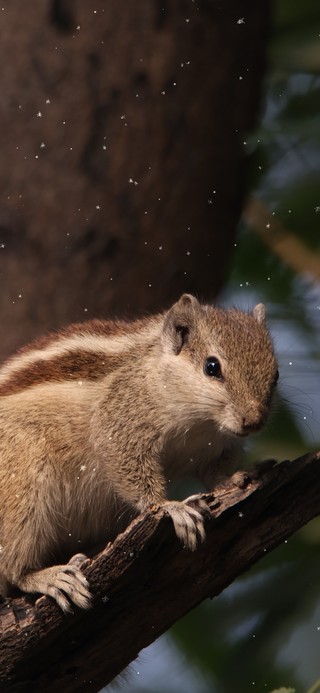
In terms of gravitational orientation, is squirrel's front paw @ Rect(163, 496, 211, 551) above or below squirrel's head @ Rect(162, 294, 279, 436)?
below

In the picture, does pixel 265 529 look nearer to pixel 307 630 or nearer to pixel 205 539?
pixel 205 539

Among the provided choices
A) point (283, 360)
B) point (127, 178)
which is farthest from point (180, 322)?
point (127, 178)

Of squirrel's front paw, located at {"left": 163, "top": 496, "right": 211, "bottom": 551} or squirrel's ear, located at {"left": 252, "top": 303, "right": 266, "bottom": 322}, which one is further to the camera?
squirrel's ear, located at {"left": 252, "top": 303, "right": 266, "bottom": 322}

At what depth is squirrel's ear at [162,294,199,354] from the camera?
213 cm

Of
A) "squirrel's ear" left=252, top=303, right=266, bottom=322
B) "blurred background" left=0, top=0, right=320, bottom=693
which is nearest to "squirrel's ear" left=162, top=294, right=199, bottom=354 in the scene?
"squirrel's ear" left=252, top=303, right=266, bottom=322

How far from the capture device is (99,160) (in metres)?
2.87

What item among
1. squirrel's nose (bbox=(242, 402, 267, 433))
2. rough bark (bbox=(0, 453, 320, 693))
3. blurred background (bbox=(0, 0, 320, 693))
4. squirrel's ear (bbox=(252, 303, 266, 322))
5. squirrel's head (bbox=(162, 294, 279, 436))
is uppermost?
blurred background (bbox=(0, 0, 320, 693))

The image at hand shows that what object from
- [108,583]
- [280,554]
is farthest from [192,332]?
[280,554]

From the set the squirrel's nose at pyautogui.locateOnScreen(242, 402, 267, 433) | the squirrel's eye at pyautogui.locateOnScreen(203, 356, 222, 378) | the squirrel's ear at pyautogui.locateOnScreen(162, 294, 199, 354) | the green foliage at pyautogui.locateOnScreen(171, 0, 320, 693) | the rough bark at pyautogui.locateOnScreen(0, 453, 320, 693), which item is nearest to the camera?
the rough bark at pyautogui.locateOnScreen(0, 453, 320, 693)

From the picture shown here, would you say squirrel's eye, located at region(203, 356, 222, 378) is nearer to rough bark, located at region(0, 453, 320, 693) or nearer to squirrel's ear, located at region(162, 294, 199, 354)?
squirrel's ear, located at region(162, 294, 199, 354)

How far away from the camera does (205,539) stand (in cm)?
176

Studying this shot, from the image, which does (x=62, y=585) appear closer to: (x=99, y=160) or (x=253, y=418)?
(x=253, y=418)

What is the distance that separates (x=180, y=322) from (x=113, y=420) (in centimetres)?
23

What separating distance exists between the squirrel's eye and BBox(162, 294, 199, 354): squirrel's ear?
93 mm
